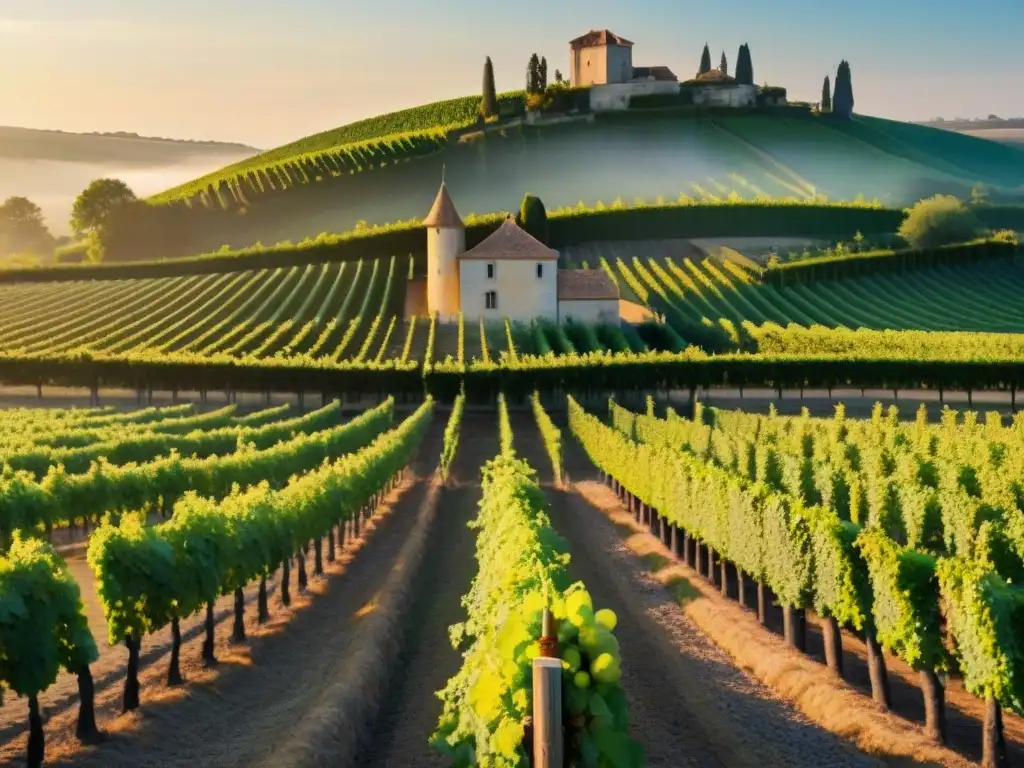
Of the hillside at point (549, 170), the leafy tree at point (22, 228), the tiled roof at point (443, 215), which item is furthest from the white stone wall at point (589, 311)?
the leafy tree at point (22, 228)

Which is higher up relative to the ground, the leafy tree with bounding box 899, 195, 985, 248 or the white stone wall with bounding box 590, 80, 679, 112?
the white stone wall with bounding box 590, 80, 679, 112

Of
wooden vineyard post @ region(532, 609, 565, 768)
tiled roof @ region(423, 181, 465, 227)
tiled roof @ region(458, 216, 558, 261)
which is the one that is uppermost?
tiled roof @ region(423, 181, 465, 227)

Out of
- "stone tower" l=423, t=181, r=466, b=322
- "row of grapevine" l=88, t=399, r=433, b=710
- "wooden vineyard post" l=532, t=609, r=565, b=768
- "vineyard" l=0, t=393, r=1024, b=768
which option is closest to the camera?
"wooden vineyard post" l=532, t=609, r=565, b=768

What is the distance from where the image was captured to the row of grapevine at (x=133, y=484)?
105ft

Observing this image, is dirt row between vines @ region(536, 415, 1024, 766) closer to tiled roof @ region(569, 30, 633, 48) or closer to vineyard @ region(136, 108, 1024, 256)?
vineyard @ region(136, 108, 1024, 256)

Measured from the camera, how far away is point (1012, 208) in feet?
472

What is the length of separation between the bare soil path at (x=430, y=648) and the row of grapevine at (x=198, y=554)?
3373 millimetres

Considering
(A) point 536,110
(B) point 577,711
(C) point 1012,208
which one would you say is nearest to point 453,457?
(B) point 577,711

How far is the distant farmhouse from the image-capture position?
582ft

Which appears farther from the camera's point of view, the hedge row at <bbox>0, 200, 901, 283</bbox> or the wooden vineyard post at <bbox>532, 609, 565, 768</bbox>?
the hedge row at <bbox>0, 200, 901, 283</bbox>

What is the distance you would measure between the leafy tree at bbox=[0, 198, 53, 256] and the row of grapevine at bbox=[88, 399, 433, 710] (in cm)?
15960

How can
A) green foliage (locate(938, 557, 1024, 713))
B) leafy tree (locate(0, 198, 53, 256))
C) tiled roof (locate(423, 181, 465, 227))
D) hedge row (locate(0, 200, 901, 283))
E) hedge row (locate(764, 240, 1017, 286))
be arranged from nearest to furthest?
1. green foliage (locate(938, 557, 1024, 713))
2. tiled roof (locate(423, 181, 465, 227))
3. hedge row (locate(764, 240, 1017, 286))
4. hedge row (locate(0, 200, 901, 283))
5. leafy tree (locate(0, 198, 53, 256))

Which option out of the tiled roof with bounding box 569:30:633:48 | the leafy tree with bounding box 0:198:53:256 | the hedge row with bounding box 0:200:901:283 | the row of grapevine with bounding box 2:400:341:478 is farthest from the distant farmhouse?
the row of grapevine with bounding box 2:400:341:478

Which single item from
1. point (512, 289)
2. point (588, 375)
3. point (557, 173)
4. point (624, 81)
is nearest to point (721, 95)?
point (624, 81)
